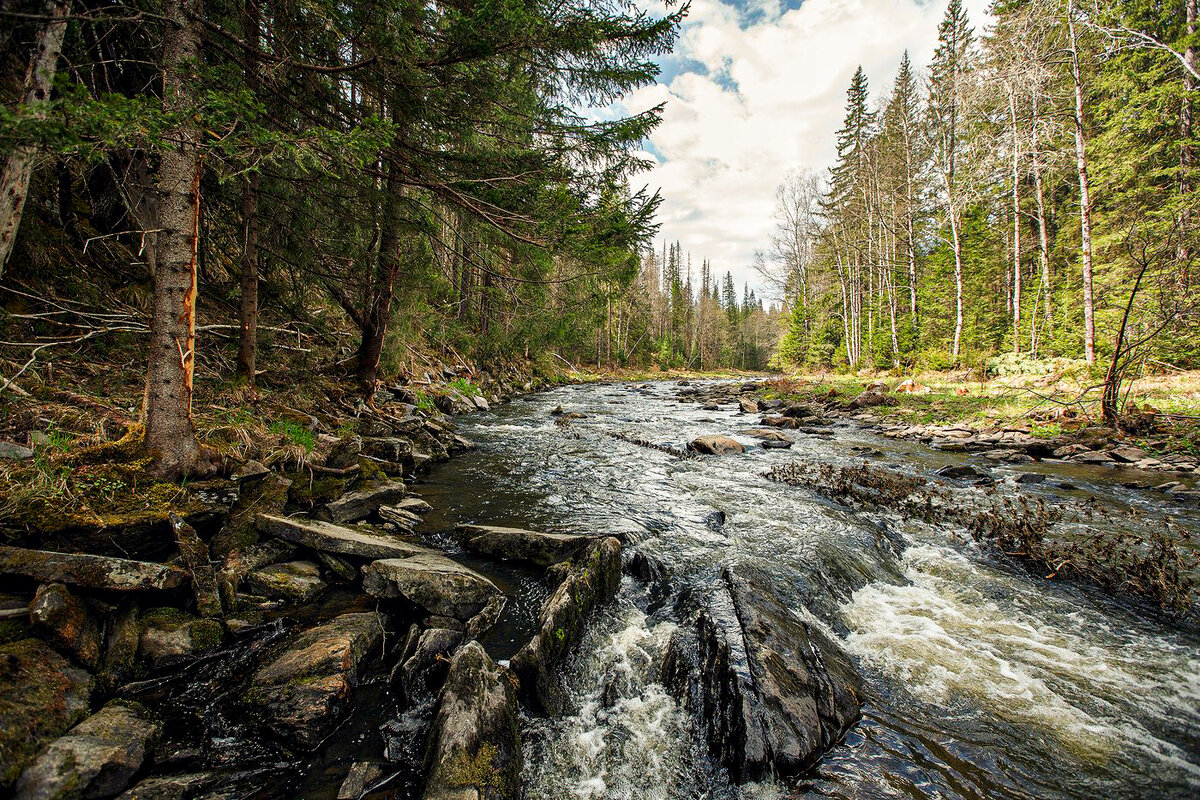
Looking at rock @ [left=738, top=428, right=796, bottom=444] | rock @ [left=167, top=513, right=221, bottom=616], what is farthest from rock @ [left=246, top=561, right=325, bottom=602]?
rock @ [left=738, top=428, right=796, bottom=444]

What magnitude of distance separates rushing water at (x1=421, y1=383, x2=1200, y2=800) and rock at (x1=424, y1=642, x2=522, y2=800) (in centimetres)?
22

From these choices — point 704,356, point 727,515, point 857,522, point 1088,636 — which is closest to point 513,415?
point 727,515

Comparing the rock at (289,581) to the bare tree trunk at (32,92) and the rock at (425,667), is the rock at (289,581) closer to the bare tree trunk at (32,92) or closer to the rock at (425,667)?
the rock at (425,667)

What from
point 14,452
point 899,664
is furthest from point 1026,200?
point 14,452

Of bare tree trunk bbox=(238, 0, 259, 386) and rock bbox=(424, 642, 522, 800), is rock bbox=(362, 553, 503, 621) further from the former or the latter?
bare tree trunk bbox=(238, 0, 259, 386)

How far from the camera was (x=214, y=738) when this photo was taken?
269 centimetres

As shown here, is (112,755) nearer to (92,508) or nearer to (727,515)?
(92,508)

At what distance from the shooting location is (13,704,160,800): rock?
205 cm

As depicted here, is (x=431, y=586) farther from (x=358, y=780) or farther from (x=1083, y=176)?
(x=1083, y=176)

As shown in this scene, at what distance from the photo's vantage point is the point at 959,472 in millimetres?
8742

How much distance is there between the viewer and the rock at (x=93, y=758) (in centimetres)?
205

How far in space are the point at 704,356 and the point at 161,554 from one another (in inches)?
2670

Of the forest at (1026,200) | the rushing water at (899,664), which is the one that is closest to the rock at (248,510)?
the rushing water at (899,664)

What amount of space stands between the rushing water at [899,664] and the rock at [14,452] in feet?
12.9
